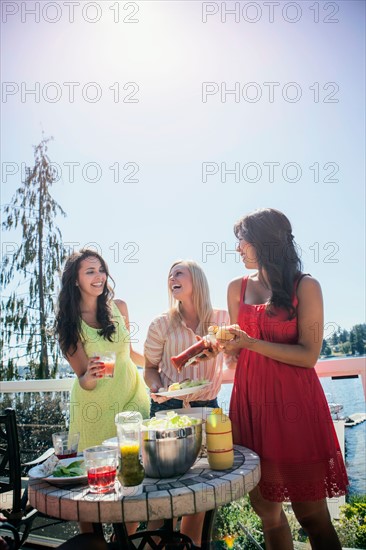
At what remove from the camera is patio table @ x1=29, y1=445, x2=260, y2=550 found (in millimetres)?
1343

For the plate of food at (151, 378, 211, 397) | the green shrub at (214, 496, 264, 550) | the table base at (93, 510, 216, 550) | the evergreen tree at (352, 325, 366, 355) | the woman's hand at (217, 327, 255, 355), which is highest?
the woman's hand at (217, 327, 255, 355)

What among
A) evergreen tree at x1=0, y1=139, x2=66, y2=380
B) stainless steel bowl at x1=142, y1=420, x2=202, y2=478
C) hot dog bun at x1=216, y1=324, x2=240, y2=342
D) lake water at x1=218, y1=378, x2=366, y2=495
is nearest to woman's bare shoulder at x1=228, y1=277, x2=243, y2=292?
hot dog bun at x1=216, y1=324, x2=240, y2=342

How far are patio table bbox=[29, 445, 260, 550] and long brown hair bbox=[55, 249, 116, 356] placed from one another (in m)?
1.01

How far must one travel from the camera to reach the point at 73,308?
8.71ft

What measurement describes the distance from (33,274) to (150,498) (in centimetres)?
724

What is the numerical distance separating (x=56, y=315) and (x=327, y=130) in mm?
4342

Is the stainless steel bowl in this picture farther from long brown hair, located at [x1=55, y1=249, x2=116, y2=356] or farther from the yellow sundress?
long brown hair, located at [x1=55, y1=249, x2=116, y2=356]

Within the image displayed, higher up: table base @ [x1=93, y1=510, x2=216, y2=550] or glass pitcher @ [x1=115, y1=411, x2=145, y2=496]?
glass pitcher @ [x1=115, y1=411, x2=145, y2=496]

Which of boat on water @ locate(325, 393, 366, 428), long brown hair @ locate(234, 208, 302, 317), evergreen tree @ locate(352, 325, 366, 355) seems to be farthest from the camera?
evergreen tree @ locate(352, 325, 366, 355)

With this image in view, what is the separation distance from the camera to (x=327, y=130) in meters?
5.66

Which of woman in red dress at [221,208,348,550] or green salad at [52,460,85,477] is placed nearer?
green salad at [52,460,85,477]

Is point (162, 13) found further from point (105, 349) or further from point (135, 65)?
point (105, 349)

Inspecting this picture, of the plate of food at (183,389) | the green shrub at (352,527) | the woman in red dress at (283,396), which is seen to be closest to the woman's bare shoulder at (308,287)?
the woman in red dress at (283,396)

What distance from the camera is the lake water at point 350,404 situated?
2.62 metres
